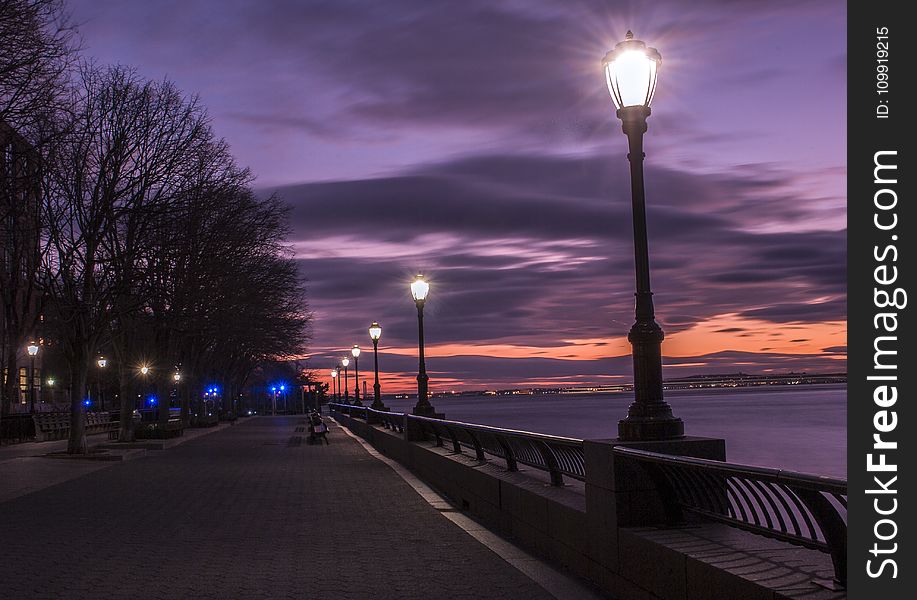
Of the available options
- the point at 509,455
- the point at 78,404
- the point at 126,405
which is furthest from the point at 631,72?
the point at 126,405

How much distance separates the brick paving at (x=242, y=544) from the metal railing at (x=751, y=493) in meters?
1.38

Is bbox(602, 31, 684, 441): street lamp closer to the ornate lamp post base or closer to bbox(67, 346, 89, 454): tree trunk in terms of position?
the ornate lamp post base

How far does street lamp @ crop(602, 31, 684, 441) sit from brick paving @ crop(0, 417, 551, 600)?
168 cm

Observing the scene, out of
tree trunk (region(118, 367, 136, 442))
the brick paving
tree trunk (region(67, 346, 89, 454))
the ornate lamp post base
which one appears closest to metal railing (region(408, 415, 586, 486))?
the ornate lamp post base

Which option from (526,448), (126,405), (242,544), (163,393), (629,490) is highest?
(629,490)

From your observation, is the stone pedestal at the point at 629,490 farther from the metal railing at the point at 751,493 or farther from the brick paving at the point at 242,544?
the brick paving at the point at 242,544

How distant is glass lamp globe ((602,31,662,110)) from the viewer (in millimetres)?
9383

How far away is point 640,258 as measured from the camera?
9.34 metres

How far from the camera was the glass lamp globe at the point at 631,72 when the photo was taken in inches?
369

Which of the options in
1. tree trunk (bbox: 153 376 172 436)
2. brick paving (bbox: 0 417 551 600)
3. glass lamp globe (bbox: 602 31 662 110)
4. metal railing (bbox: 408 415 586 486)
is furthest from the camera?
tree trunk (bbox: 153 376 172 436)

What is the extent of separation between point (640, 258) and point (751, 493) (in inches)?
94.2

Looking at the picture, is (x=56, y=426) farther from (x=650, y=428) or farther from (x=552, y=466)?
(x=650, y=428)

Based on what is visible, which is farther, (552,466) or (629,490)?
(552,466)
